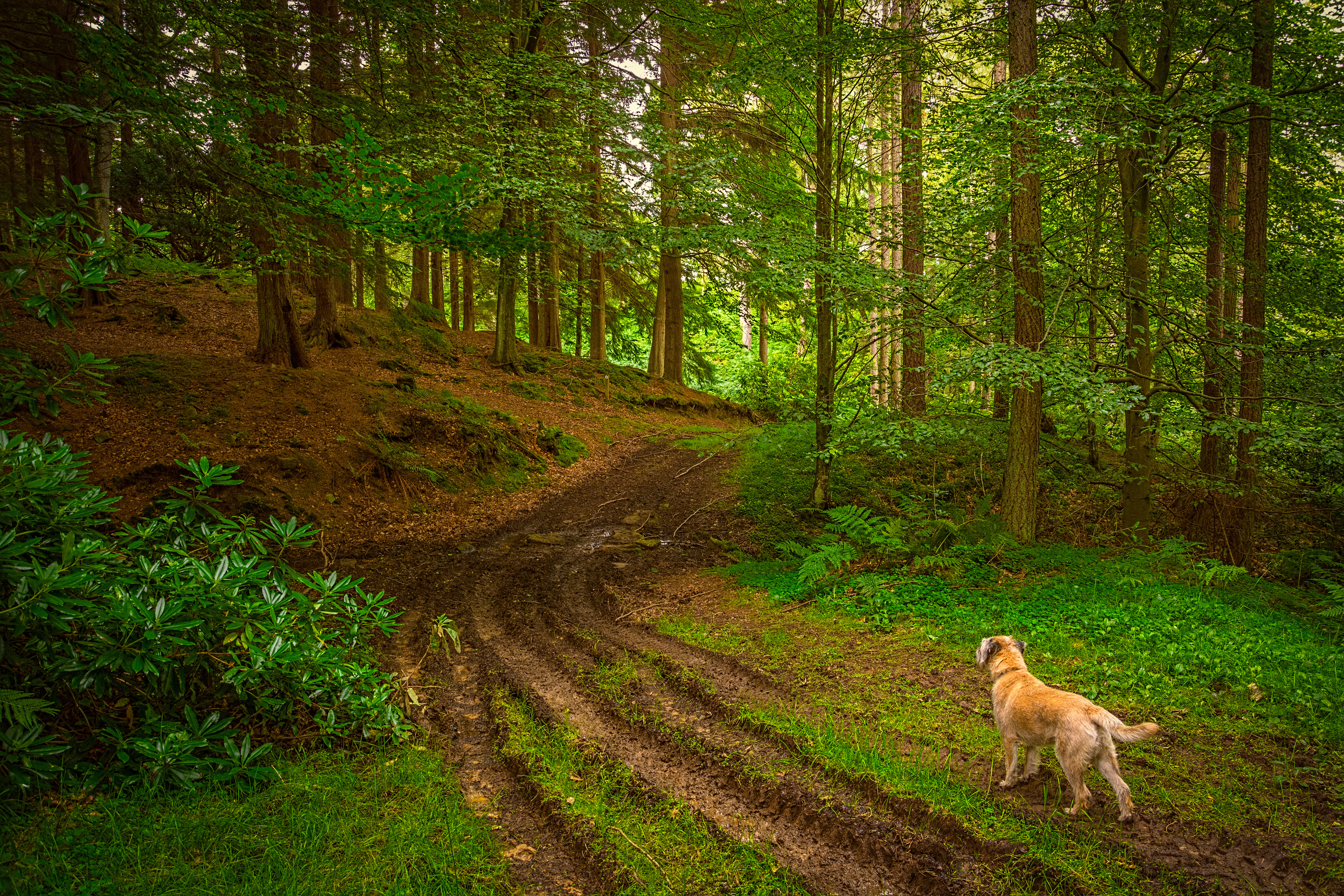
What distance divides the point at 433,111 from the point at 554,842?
9.89 metres

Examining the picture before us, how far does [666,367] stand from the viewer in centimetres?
2342

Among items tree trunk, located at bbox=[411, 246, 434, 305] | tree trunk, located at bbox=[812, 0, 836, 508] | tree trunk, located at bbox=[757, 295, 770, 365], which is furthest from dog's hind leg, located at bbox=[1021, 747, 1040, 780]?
tree trunk, located at bbox=[411, 246, 434, 305]

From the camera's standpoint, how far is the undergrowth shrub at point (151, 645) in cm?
317

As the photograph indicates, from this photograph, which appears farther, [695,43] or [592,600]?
[695,43]

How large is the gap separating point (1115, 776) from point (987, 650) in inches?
42.6

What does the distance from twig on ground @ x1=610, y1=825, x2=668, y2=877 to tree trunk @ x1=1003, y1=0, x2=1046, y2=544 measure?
591 cm

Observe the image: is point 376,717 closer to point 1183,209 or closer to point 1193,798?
point 1193,798

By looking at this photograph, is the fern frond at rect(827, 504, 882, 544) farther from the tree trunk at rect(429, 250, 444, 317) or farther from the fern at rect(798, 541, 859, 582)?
the tree trunk at rect(429, 250, 444, 317)

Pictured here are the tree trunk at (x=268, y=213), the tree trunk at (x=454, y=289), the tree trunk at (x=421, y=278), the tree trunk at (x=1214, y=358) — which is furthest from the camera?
the tree trunk at (x=454, y=289)

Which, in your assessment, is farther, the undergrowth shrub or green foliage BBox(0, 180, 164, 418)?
green foliage BBox(0, 180, 164, 418)

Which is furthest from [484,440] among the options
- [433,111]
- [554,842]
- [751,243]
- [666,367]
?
[666,367]

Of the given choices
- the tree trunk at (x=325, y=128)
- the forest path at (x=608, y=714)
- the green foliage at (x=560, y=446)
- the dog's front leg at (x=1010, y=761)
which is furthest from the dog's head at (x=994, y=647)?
the green foliage at (x=560, y=446)

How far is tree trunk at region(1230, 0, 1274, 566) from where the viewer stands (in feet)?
26.0

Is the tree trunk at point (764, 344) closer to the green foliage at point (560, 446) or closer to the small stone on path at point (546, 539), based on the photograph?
the green foliage at point (560, 446)
